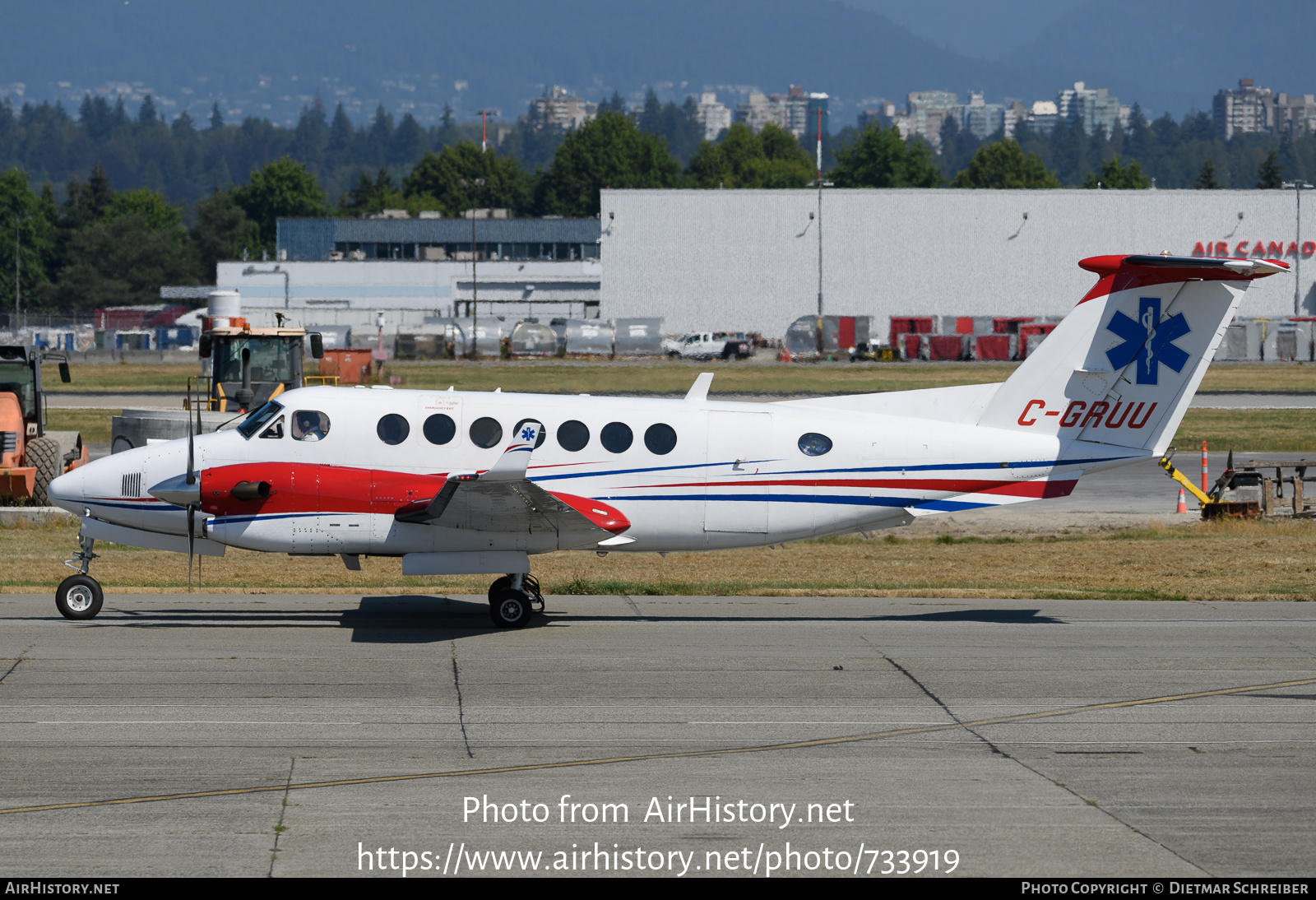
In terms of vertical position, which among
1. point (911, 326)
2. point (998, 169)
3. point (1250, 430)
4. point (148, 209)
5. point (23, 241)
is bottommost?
point (1250, 430)

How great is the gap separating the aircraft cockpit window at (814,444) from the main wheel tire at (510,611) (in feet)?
12.6

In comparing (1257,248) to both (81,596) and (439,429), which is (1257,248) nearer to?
(439,429)

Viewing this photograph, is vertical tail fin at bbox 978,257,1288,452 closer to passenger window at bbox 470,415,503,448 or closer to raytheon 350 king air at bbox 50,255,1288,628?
raytheon 350 king air at bbox 50,255,1288,628

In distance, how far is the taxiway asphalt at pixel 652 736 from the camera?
8.89m

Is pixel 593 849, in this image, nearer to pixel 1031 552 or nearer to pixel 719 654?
pixel 719 654

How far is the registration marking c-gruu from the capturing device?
965 cm

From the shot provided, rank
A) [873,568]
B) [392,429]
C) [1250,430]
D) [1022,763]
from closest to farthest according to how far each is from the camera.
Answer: [1022,763], [392,429], [873,568], [1250,430]

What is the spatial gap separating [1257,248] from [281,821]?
99.4 m

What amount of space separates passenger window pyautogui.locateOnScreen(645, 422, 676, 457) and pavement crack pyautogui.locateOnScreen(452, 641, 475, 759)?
330 cm

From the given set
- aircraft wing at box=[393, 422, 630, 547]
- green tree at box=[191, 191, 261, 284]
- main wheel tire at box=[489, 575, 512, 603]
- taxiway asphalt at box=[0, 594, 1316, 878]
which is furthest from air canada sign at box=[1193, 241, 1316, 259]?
green tree at box=[191, 191, 261, 284]

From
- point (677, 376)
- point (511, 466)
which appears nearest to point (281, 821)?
point (511, 466)

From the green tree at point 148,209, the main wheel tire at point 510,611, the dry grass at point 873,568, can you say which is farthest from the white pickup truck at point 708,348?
the green tree at point 148,209

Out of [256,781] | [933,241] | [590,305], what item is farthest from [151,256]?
[256,781]

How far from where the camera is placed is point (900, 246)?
98250mm
